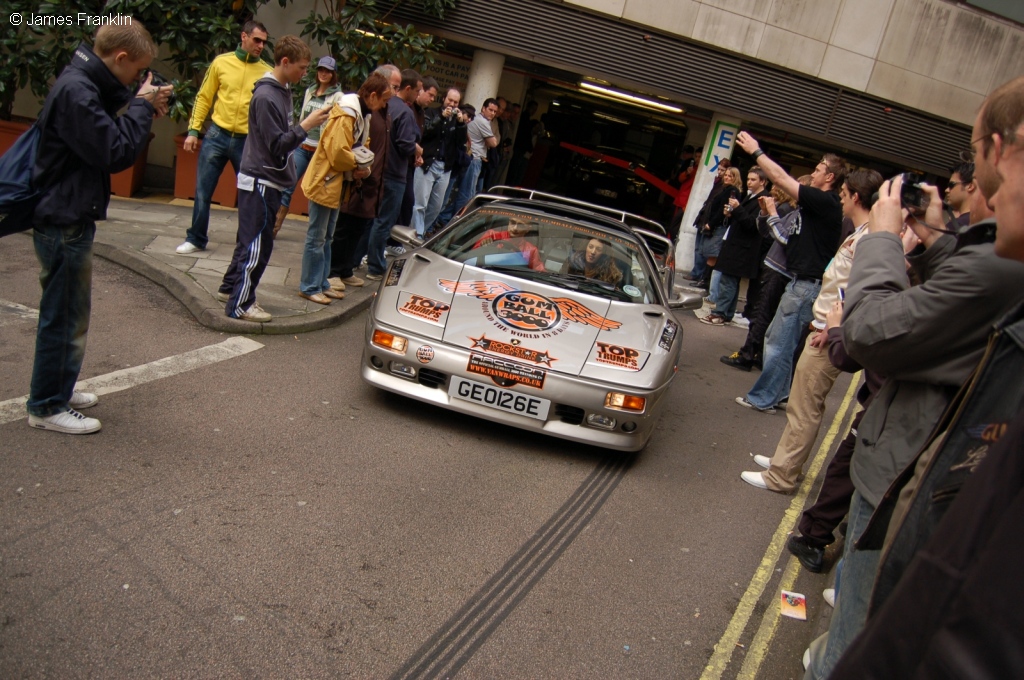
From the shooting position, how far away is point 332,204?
6656 millimetres

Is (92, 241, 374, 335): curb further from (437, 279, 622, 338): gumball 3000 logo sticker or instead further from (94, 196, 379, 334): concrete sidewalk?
(437, 279, 622, 338): gumball 3000 logo sticker

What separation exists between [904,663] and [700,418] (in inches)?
219

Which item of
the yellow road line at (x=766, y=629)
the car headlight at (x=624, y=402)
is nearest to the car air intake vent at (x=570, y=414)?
the car headlight at (x=624, y=402)

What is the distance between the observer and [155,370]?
505 cm

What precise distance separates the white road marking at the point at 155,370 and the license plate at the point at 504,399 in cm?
180

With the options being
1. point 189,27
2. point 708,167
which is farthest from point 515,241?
point 708,167

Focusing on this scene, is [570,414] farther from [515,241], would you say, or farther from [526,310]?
[515,241]

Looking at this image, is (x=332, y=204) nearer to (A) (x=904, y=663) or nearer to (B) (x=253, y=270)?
(B) (x=253, y=270)

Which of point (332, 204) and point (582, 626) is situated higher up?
point (332, 204)

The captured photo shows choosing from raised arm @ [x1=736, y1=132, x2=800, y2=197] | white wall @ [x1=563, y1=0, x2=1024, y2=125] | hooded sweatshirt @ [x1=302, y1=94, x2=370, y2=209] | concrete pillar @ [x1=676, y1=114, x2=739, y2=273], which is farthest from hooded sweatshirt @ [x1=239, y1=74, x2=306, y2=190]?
concrete pillar @ [x1=676, y1=114, x2=739, y2=273]

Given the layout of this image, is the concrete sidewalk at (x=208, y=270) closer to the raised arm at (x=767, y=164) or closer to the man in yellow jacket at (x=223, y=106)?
the man in yellow jacket at (x=223, y=106)

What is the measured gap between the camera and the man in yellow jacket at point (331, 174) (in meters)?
6.45

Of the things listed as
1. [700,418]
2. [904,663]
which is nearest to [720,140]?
[700,418]

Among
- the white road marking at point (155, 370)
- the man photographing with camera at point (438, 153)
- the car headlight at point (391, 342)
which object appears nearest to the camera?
the white road marking at point (155, 370)
